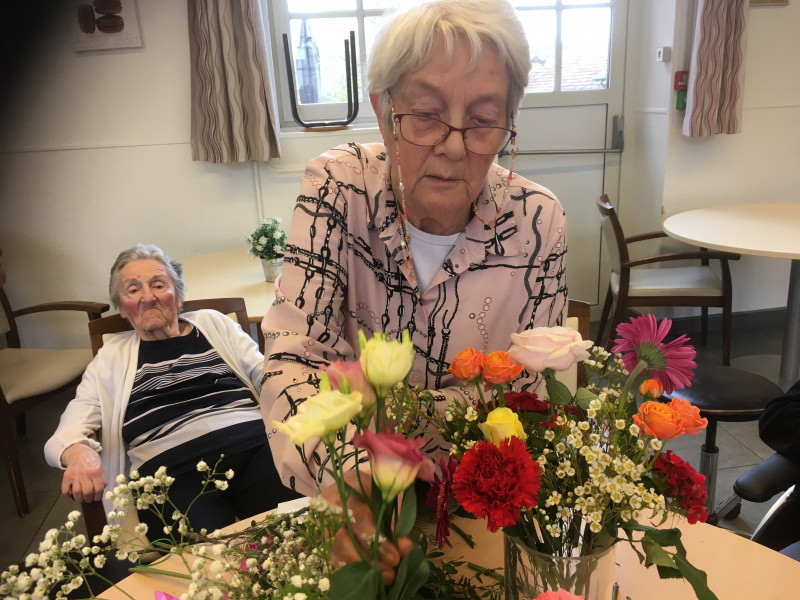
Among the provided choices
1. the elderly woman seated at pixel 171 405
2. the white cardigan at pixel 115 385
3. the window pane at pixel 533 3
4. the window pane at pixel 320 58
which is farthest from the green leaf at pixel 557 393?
the window pane at pixel 533 3

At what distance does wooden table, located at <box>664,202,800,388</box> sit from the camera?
261 cm

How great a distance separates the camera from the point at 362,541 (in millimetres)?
474

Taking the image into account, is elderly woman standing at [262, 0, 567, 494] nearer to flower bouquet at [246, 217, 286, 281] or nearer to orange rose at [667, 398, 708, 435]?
orange rose at [667, 398, 708, 435]

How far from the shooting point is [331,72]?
3.53 metres

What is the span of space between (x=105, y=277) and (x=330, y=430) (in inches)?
139

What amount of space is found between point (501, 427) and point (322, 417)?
227 mm

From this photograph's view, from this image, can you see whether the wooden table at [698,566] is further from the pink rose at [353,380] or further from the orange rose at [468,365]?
the pink rose at [353,380]

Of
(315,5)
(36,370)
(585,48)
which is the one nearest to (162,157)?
(315,5)

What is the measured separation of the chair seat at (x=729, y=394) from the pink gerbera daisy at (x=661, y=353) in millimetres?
1357

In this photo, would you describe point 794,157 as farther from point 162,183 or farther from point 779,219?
point 162,183

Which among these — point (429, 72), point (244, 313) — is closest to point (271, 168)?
point (244, 313)

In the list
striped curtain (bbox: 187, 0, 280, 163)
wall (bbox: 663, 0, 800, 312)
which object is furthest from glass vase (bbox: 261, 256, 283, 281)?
wall (bbox: 663, 0, 800, 312)

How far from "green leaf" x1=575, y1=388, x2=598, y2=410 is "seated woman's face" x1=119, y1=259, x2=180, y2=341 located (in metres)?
1.62

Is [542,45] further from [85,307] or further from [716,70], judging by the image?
[85,307]
